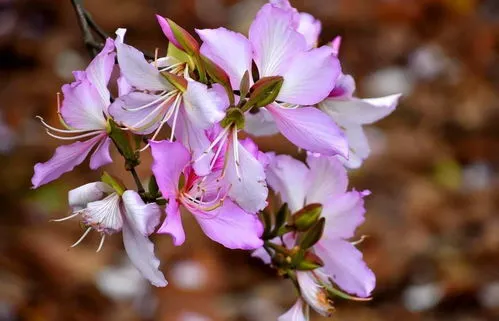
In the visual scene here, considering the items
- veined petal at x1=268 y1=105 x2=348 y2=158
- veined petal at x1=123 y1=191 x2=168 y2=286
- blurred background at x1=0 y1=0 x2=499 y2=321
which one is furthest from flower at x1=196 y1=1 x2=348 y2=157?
blurred background at x1=0 y1=0 x2=499 y2=321

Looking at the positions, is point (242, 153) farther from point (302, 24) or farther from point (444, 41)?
point (444, 41)

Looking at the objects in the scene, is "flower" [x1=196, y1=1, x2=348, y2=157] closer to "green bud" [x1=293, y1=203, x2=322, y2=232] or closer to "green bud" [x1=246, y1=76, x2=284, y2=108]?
"green bud" [x1=246, y1=76, x2=284, y2=108]

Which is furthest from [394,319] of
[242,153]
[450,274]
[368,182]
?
[242,153]

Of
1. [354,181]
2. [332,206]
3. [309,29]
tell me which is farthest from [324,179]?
[354,181]

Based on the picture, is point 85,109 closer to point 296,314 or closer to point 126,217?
point 126,217

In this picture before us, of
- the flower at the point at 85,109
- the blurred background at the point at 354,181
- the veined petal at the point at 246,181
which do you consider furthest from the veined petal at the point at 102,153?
the blurred background at the point at 354,181

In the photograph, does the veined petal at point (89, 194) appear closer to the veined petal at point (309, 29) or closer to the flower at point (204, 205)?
the flower at point (204, 205)
